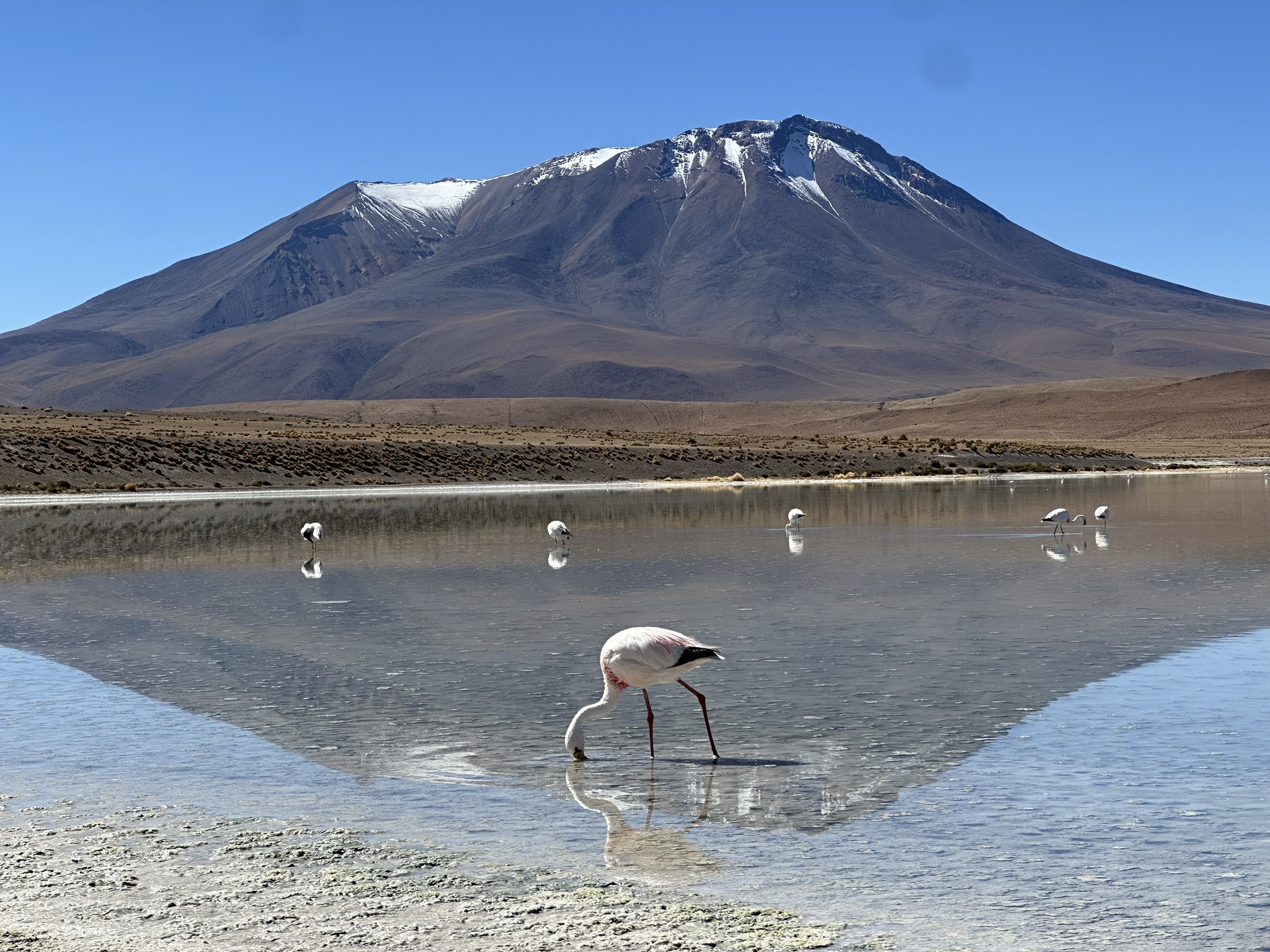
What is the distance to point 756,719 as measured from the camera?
10031 millimetres

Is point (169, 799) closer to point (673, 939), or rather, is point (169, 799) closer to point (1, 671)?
point (673, 939)

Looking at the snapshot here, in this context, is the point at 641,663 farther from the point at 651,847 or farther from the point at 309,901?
the point at 309,901

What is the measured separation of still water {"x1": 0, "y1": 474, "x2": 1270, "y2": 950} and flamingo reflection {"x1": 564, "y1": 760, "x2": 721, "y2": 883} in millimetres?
23

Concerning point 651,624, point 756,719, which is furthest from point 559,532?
point 756,719

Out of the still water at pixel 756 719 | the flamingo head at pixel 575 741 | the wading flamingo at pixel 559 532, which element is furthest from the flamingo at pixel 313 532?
the flamingo head at pixel 575 741

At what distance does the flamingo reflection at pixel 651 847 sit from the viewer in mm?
6645

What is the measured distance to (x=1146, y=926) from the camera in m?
5.80

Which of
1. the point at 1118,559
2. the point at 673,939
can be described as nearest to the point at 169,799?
the point at 673,939

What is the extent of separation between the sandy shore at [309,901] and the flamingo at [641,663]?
183 cm

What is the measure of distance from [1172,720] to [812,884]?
14.3 feet

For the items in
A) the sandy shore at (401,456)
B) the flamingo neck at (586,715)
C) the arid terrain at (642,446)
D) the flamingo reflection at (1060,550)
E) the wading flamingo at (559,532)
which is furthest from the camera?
the arid terrain at (642,446)

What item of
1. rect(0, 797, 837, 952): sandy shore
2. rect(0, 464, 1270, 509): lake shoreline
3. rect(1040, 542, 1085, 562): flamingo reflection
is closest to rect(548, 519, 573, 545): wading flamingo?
rect(1040, 542, 1085, 562): flamingo reflection

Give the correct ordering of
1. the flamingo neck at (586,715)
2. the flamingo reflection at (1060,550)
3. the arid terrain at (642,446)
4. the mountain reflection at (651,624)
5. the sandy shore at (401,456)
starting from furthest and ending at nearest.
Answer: the arid terrain at (642,446) → the sandy shore at (401,456) → the flamingo reflection at (1060,550) → the mountain reflection at (651,624) → the flamingo neck at (586,715)

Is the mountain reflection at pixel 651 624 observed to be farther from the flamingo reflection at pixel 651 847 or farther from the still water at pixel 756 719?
the flamingo reflection at pixel 651 847
